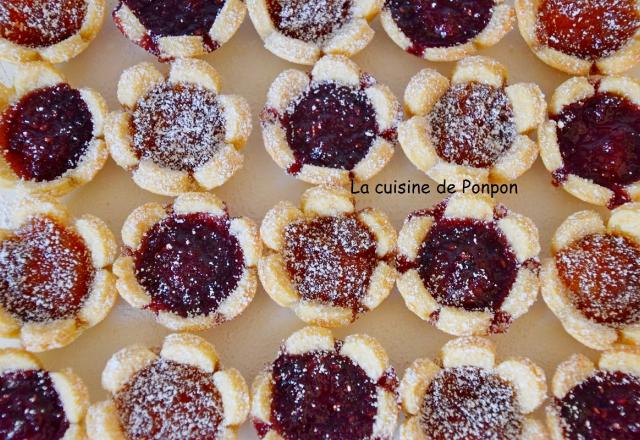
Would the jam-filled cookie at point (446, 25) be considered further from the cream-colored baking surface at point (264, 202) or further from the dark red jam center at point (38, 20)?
the dark red jam center at point (38, 20)

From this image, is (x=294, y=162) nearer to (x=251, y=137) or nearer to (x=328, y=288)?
(x=251, y=137)

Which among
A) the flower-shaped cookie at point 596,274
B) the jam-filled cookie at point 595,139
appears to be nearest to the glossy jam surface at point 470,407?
the flower-shaped cookie at point 596,274

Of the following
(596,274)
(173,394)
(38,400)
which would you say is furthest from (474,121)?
(38,400)

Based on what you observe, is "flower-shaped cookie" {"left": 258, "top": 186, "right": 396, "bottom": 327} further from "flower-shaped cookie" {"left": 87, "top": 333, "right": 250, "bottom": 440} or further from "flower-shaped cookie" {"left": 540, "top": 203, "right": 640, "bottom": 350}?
"flower-shaped cookie" {"left": 540, "top": 203, "right": 640, "bottom": 350}

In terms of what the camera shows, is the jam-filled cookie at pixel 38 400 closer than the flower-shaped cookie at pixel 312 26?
Yes

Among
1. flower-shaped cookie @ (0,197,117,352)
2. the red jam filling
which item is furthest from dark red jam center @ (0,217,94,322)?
the red jam filling
